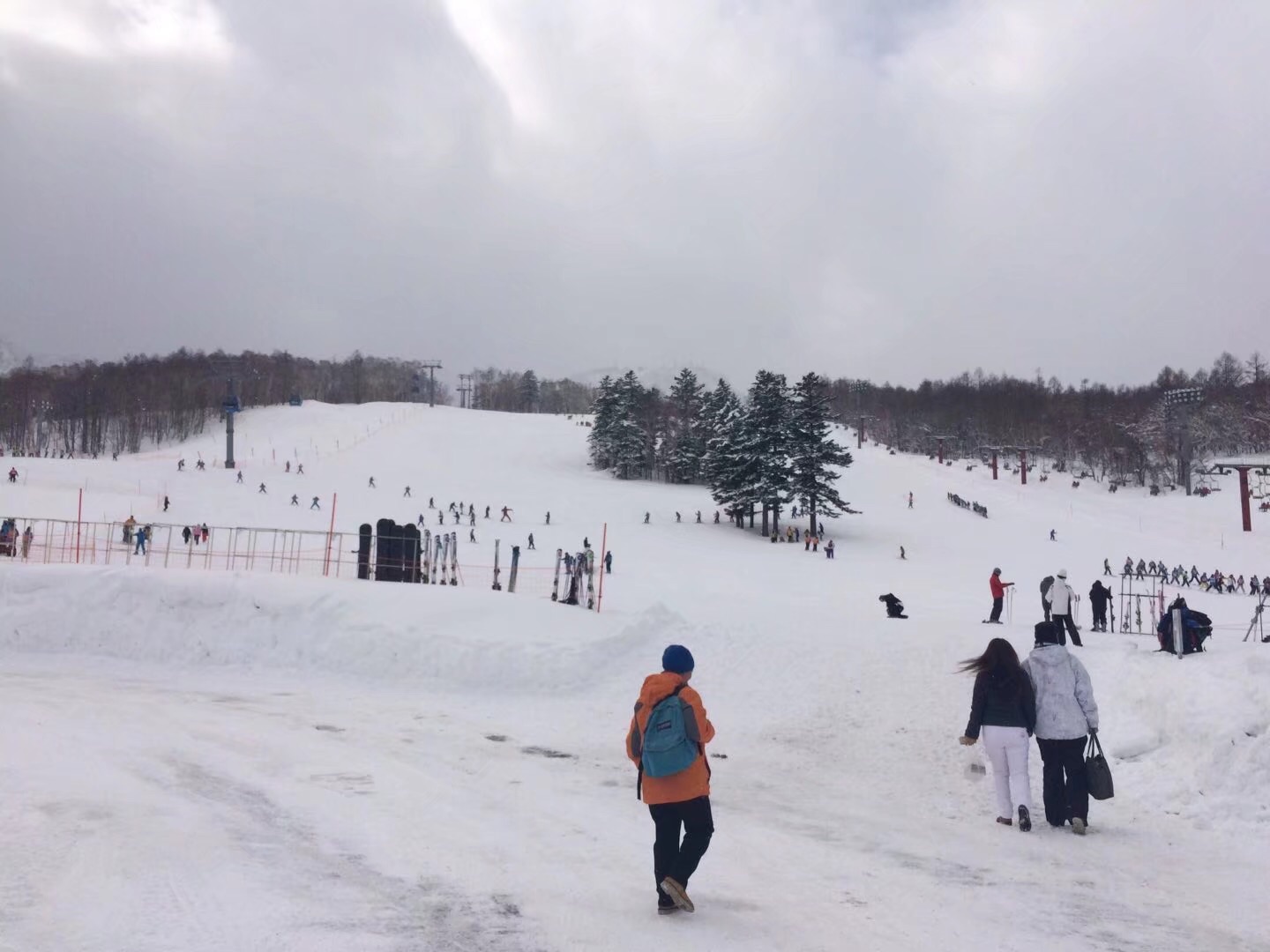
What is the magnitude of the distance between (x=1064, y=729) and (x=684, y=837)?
4.32 metres

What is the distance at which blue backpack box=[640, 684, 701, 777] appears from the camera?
525cm

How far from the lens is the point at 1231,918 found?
5.60 m

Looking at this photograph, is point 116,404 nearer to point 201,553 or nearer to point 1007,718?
point 201,553

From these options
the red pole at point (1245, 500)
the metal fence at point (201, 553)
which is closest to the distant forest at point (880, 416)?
the red pole at point (1245, 500)

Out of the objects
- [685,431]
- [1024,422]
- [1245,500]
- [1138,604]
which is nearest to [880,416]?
[1024,422]

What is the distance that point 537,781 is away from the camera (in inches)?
370

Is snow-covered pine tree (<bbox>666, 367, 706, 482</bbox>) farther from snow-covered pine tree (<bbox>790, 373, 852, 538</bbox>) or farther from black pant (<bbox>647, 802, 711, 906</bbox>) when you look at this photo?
black pant (<bbox>647, 802, 711, 906</bbox>)

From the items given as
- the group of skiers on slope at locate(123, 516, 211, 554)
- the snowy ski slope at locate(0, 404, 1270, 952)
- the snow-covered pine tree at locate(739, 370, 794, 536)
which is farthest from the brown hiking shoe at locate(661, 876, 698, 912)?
the snow-covered pine tree at locate(739, 370, 794, 536)

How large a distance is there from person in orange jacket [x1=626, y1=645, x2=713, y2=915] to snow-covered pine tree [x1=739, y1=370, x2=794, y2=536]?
162ft

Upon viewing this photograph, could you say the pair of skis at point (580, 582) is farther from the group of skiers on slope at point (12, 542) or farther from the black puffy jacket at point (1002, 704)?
the group of skiers on slope at point (12, 542)

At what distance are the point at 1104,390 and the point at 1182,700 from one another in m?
180

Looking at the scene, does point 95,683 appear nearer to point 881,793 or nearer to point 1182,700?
point 881,793

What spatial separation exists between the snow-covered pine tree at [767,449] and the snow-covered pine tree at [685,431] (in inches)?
575

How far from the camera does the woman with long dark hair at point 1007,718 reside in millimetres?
7727
